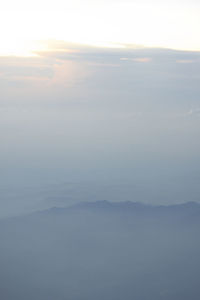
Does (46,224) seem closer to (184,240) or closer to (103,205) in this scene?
(103,205)

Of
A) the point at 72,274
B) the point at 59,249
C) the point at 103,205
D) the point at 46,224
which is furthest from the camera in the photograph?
the point at 103,205

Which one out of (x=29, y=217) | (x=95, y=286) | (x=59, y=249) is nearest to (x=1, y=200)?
(x=29, y=217)

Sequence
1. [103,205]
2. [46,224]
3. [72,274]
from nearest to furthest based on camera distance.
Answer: [72,274], [46,224], [103,205]

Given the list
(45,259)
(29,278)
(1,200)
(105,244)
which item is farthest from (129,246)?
(1,200)

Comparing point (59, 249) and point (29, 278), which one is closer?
point (29, 278)

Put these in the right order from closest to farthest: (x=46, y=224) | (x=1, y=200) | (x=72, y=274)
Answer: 1. (x=72, y=274)
2. (x=46, y=224)
3. (x=1, y=200)

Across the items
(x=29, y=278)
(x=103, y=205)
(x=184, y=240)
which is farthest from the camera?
(x=103, y=205)

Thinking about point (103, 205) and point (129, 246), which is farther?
point (103, 205)

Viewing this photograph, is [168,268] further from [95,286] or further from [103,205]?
[103,205]

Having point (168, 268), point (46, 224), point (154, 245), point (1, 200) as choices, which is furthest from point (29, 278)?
point (1, 200)
